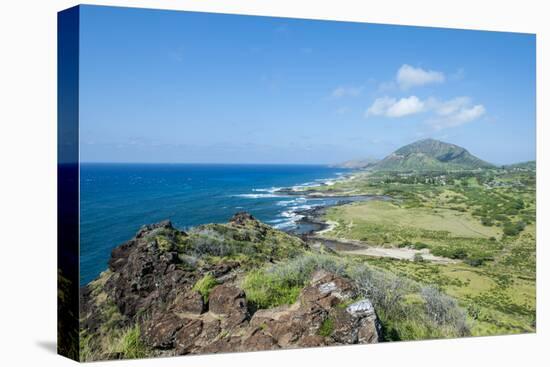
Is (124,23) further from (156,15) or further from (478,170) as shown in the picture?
(478,170)

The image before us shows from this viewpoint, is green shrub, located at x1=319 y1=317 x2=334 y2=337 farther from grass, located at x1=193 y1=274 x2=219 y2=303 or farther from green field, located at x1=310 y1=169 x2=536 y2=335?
grass, located at x1=193 y1=274 x2=219 y2=303

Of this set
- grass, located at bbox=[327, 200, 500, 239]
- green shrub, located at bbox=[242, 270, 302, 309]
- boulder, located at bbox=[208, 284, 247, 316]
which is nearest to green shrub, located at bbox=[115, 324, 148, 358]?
boulder, located at bbox=[208, 284, 247, 316]

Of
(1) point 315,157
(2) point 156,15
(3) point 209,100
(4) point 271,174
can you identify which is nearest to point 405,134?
(1) point 315,157

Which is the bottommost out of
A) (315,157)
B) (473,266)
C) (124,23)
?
(473,266)

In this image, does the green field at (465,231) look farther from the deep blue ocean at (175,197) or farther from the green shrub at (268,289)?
the green shrub at (268,289)

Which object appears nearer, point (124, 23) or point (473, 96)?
point (124, 23)

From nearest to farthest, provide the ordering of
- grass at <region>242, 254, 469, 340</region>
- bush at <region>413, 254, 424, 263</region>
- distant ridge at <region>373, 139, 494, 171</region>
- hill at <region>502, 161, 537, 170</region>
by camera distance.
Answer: grass at <region>242, 254, 469, 340</region> < bush at <region>413, 254, 424, 263</region> < distant ridge at <region>373, 139, 494, 171</region> < hill at <region>502, 161, 537, 170</region>
